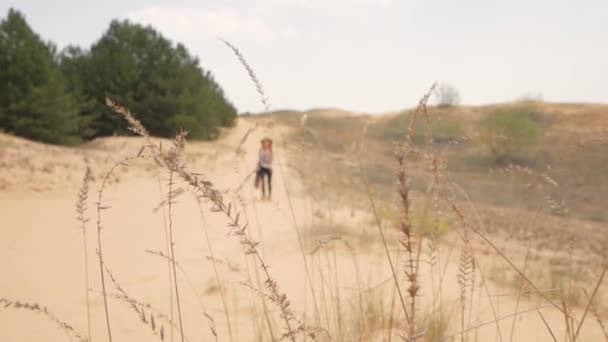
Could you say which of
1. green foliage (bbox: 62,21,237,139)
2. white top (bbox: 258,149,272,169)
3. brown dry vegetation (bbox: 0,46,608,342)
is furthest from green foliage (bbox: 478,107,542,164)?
white top (bbox: 258,149,272,169)

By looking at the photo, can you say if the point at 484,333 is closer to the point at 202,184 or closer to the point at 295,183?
the point at 202,184

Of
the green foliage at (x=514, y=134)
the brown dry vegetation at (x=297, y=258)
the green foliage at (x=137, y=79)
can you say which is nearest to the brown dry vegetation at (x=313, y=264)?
the brown dry vegetation at (x=297, y=258)

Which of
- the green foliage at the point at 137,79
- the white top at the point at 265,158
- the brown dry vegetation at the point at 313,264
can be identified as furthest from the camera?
the green foliage at the point at 137,79

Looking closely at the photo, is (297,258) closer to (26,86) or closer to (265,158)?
(265,158)

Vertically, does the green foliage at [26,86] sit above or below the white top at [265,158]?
above

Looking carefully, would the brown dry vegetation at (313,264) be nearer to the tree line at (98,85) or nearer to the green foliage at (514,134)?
the tree line at (98,85)

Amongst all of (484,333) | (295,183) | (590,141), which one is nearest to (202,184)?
(590,141)

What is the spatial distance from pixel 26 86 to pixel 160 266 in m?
18.4

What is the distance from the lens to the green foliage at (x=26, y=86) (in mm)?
18641

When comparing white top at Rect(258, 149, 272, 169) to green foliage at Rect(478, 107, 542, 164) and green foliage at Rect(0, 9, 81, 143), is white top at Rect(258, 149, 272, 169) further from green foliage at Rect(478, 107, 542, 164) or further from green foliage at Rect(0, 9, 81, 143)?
green foliage at Rect(478, 107, 542, 164)

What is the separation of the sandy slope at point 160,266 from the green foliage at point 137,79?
1571 cm

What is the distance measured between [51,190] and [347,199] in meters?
6.25

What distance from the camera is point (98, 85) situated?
979 inches

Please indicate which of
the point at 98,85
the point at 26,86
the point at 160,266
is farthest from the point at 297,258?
the point at 98,85
